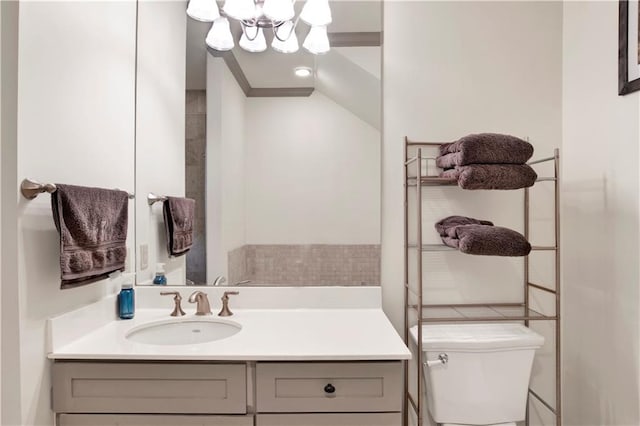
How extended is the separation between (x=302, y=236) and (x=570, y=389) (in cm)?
136

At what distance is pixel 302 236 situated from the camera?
167 centimetres

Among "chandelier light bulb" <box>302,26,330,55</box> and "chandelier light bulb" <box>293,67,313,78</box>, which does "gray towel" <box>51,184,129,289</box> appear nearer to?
"chandelier light bulb" <box>293,67,313,78</box>

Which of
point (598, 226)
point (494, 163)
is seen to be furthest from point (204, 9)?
point (598, 226)

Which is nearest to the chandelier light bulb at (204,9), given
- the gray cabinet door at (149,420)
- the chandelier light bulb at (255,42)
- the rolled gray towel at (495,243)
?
the chandelier light bulb at (255,42)

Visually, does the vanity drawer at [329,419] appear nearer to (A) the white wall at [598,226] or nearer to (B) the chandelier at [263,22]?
(A) the white wall at [598,226]

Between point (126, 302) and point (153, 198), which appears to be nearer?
point (126, 302)

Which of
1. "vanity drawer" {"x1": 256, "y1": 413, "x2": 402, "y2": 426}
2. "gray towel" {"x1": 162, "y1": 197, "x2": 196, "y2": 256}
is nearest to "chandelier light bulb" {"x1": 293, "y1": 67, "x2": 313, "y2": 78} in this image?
"gray towel" {"x1": 162, "y1": 197, "x2": 196, "y2": 256}

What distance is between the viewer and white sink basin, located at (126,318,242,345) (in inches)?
57.4

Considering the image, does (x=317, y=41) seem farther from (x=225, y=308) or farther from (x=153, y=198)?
(x=225, y=308)

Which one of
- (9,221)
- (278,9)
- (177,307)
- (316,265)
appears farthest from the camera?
(316,265)

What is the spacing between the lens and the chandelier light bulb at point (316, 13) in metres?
1.50

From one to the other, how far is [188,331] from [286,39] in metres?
1.26

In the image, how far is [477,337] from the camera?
151 cm

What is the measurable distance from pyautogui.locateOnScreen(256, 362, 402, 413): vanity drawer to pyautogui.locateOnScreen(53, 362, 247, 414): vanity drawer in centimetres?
8
